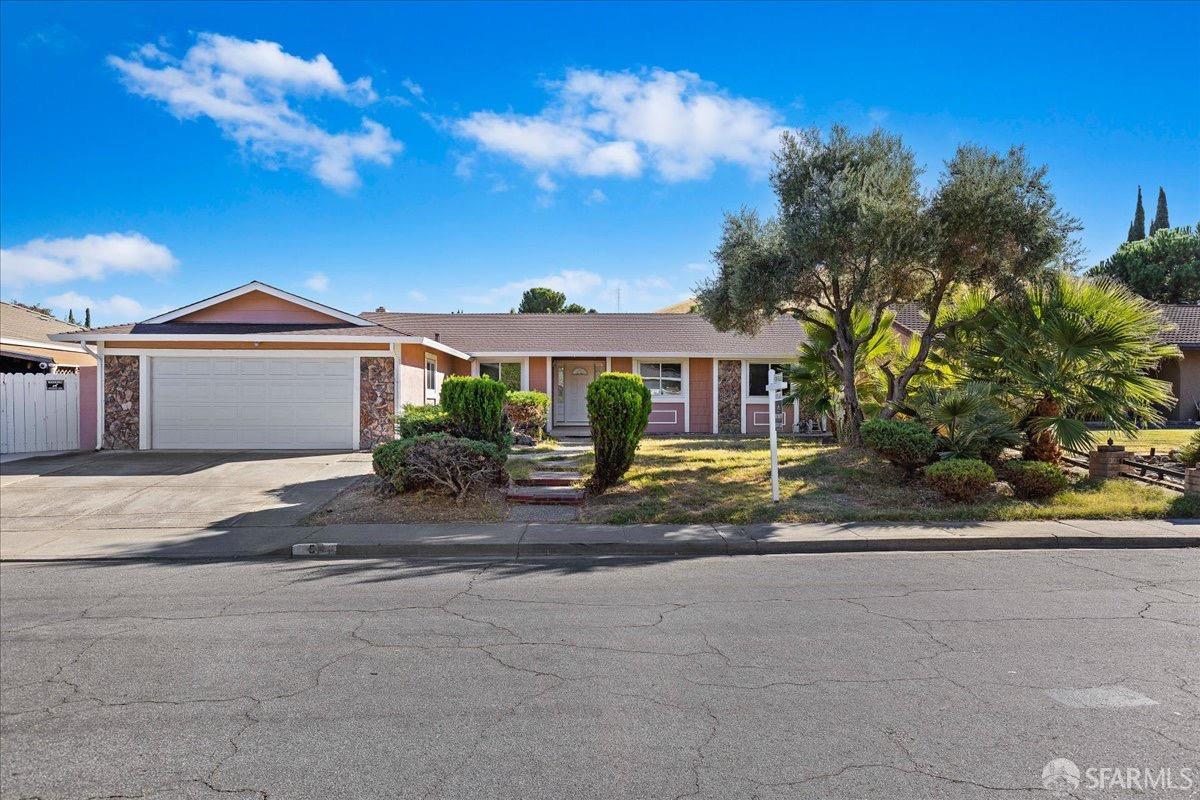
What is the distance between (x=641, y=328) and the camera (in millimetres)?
24500

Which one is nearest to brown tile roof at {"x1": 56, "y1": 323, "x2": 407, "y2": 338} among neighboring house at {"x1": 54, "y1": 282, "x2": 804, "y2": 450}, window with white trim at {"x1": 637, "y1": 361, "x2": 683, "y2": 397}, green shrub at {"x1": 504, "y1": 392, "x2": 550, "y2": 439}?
neighboring house at {"x1": 54, "y1": 282, "x2": 804, "y2": 450}

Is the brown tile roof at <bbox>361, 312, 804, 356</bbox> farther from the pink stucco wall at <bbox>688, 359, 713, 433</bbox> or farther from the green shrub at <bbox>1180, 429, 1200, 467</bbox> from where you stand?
the green shrub at <bbox>1180, 429, 1200, 467</bbox>

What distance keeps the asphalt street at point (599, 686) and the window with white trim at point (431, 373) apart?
12799 millimetres

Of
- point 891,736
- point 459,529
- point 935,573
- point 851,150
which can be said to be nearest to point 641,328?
point 851,150

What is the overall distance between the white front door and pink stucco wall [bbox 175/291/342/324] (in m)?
7.88

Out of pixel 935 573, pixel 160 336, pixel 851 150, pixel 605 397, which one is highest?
pixel 851 150

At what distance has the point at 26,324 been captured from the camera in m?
23.5

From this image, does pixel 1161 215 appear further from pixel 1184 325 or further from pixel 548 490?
pixel 548 490

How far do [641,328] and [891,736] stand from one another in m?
21.2

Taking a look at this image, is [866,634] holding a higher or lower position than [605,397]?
lower

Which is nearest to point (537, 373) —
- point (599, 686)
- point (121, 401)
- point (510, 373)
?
point (510, 373)

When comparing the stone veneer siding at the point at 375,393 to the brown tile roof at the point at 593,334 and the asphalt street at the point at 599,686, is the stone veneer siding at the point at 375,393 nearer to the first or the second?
the brown tile roof at the point at 593,334

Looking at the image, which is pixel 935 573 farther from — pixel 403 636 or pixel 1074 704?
pixel 403 636

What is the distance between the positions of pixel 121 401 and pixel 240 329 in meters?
3.12
